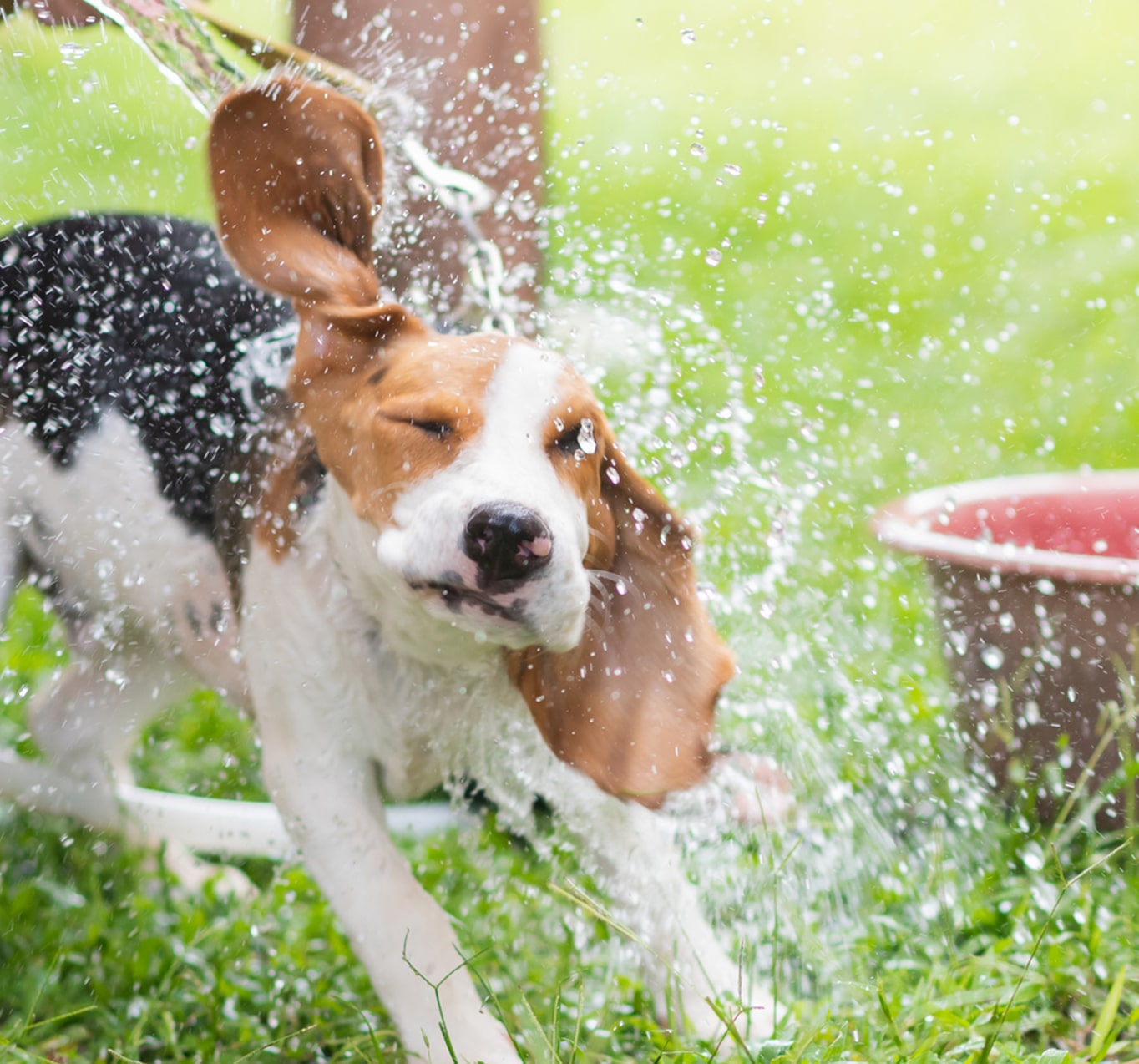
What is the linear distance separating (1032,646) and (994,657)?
0.24ft

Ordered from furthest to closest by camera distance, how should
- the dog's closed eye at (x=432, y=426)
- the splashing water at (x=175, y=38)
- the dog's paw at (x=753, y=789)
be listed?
the dog's paw at (x=753, y=789)
the splashing water at (x=175, y=38)
the dog's closed eye at (x=432, y=426)

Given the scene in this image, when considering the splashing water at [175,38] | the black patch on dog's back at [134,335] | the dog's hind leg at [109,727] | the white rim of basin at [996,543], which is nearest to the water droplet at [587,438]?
the black patch on dog's back at [134,335]

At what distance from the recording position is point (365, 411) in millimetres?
1367

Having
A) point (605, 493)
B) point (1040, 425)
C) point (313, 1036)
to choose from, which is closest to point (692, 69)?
point (1040, 425)

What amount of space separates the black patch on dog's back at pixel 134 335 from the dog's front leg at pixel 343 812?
270 millimetres

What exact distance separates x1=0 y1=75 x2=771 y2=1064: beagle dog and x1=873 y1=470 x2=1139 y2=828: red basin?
719 mm

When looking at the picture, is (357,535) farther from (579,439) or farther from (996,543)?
(996,543)

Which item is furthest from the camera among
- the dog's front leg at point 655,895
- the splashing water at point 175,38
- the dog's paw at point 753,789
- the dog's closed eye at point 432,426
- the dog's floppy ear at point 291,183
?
the dog's paw at point 753,789

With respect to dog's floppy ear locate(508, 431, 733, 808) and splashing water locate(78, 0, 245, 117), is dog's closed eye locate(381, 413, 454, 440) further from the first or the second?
splashing water locate(78, 0, 245, 117)

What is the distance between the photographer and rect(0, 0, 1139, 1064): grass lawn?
1678 mm

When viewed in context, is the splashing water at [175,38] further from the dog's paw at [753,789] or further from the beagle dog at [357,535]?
the dog's paw at [753,789]

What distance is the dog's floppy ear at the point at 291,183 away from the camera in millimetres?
1443

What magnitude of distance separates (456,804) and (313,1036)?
534mm

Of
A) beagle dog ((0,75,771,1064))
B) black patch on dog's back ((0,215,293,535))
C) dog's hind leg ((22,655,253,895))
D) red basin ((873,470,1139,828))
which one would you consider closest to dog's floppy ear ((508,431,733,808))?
beagle dog ((0,75,771,1064))
